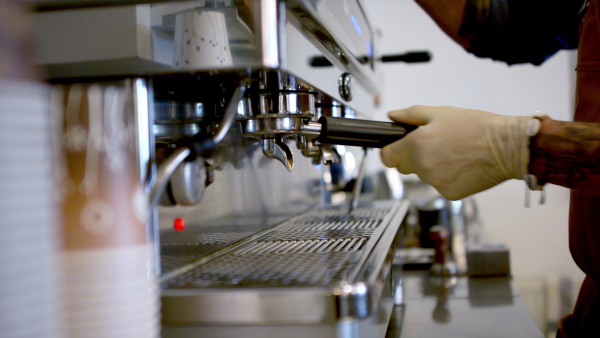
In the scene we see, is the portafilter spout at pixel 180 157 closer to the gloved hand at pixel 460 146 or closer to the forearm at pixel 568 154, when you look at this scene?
the gloved hand at pixel 460 146

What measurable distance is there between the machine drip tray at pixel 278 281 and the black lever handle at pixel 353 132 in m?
0.13

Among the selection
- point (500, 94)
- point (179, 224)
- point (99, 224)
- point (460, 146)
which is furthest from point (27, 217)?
point (500, 94)

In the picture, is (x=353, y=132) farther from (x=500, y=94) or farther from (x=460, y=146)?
(x=500, y=94)

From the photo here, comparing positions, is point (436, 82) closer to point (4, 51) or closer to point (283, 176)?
point (283, 176)

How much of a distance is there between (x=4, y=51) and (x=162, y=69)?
16 centimetres

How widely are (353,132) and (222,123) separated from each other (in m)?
0.16

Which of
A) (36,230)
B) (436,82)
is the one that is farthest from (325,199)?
(436,82)

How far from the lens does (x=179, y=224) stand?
2.16 ft

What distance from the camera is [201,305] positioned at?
1.50ft

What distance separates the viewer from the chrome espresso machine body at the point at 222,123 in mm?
445

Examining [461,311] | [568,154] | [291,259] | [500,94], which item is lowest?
[461,311]

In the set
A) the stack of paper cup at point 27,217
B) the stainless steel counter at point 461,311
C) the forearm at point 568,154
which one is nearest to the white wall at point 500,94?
the stainless steel counter at point 461,311

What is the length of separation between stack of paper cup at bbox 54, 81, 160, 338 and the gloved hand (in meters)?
0.41

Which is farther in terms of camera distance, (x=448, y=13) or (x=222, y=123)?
(x=448, y=13)
